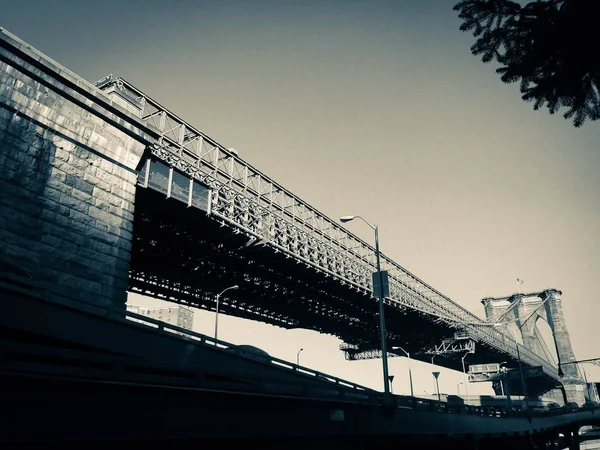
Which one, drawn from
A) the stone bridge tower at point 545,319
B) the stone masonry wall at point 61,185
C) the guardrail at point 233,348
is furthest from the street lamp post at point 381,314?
the stone bridge tower at point 545,319

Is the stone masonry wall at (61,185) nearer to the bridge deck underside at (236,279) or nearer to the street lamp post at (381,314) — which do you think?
the bridge deck underside at (236,279)

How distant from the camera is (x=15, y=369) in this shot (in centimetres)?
832

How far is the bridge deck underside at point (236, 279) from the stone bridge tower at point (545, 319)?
143 feet

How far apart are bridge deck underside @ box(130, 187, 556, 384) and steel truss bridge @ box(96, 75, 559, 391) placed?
0.12 metres

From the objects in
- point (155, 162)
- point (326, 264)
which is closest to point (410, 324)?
point (326, 264)

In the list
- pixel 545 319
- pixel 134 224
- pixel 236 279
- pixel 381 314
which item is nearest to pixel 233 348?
pixel 381 314

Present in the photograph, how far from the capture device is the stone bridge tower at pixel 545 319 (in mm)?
105375

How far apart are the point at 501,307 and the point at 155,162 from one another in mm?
132489

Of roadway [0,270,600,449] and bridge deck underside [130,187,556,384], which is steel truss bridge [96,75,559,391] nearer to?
bridge deck underside [130,187,556,384]

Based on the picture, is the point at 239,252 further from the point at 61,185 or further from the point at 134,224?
the point at 61,185

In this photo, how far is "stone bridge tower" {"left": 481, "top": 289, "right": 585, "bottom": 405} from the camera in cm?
10538

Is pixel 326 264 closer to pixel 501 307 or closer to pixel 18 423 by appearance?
pixel 18 423

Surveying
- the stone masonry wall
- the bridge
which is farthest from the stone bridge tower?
the stone masonry wall

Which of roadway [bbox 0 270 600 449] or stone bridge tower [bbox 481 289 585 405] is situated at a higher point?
stone bridge tower [bbox 481 289 585 405]
